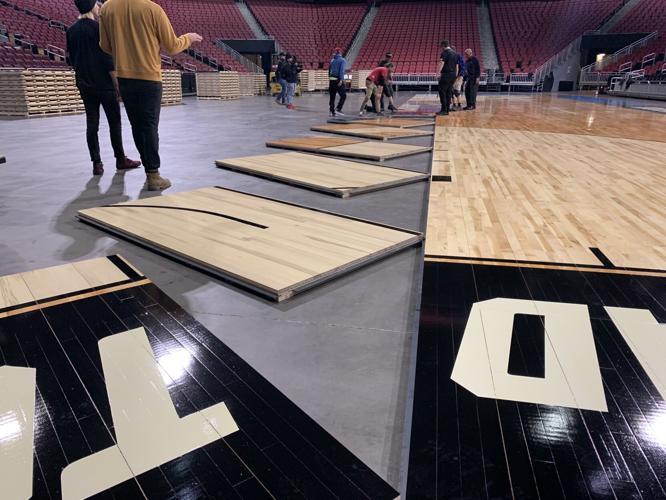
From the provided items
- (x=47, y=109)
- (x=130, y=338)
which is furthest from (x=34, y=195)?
(x=47, y=109)

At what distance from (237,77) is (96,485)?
61.9 feet

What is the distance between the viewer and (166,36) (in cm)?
393

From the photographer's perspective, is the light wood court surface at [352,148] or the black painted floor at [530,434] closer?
the black painted floor at [530,434]

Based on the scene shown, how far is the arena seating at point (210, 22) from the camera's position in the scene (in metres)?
23.2

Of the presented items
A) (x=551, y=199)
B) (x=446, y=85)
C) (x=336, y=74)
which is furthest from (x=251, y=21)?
(x=551, y=199)

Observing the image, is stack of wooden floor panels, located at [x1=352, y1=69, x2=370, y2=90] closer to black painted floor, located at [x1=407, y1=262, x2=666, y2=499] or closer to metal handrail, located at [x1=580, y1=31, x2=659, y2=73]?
metal handrail, located at [x1=580, y1=31, x2=659, y2=73]

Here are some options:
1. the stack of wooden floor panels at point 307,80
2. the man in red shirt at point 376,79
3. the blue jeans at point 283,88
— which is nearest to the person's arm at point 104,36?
A: the man in red shirt at point 376,79

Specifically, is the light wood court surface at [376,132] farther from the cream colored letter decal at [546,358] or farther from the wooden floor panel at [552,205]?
the cream colored letter decal at [546,358]

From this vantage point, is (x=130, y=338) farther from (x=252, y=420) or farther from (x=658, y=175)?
(x=658, y=175)

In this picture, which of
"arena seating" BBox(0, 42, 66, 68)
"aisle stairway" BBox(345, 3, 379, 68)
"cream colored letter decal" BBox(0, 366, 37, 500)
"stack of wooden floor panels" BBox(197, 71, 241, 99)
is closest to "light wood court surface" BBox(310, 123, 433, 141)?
"cream colored letter decal" BBox(0, 366, 37, 500)

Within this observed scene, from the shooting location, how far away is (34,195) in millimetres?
3848

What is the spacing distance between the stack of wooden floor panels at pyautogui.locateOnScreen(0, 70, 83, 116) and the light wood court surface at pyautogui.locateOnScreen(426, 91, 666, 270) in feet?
29.0

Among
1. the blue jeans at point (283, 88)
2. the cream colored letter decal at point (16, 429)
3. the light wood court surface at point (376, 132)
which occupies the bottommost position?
the cream colored letter decal at point (16, 429)

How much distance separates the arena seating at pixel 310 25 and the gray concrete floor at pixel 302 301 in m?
23.7
